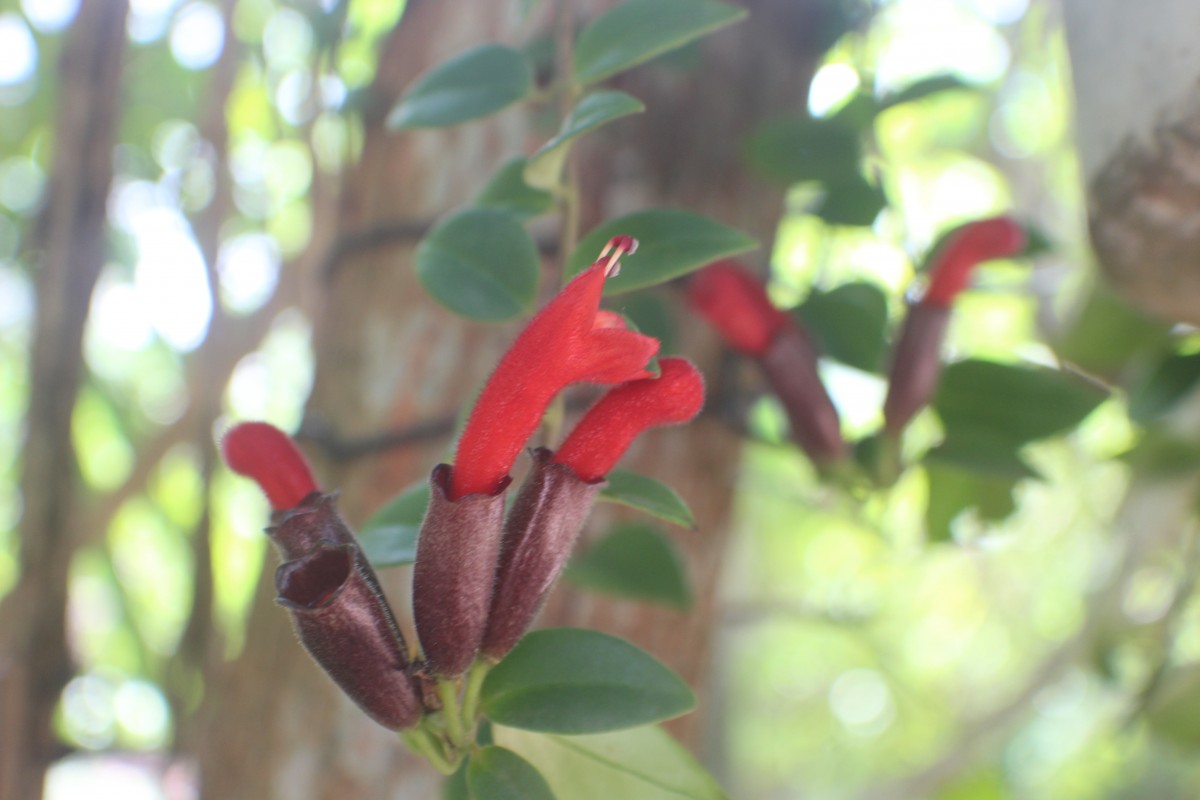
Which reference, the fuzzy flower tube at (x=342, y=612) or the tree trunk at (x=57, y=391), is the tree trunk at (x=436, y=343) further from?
the fuzzy flower tube at (x=342, y=612)

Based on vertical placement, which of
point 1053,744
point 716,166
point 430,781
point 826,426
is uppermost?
point 716,166

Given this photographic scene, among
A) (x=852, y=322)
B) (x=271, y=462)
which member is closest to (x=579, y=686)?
(x=271, y=462)

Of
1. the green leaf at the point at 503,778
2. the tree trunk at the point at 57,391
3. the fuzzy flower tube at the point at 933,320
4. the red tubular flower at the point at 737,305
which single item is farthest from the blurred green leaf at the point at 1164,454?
the tree trunk at the point at 57,391

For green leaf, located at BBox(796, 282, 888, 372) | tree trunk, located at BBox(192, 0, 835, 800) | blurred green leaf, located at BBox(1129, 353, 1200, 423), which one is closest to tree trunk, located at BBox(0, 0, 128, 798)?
tree trunk, located at BBox(192, 0, 835, 800)

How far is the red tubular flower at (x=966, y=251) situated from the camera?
2.19ft

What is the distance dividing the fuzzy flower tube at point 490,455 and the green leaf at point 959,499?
48 cm

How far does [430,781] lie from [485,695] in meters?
0.30

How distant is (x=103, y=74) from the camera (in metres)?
0.79

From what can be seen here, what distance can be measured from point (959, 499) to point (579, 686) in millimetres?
506

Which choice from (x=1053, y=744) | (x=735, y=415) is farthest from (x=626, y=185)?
(x=1053, y=744)

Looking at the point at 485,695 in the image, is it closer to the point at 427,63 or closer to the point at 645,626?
the point at 645,626

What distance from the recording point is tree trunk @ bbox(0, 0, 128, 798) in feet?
2.36

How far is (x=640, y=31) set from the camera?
1.74ft

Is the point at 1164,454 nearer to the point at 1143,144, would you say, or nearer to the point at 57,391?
the point at 1143,144
